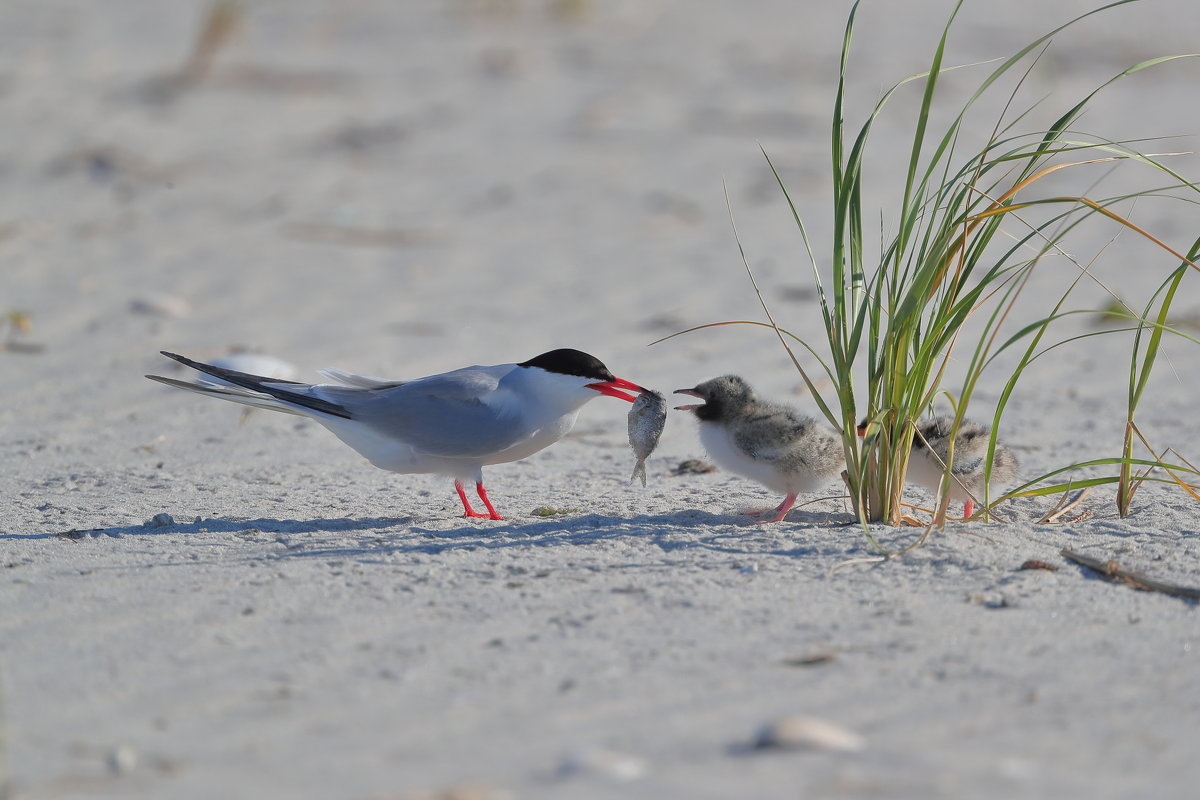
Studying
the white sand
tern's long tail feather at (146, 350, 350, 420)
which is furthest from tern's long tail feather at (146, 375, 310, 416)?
the white sand

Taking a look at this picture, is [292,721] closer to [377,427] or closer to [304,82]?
[377,427]

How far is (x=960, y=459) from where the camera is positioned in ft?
13.3

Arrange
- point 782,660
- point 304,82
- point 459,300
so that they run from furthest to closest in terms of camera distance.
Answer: point 304,82 → point 459,300 → point 782,660

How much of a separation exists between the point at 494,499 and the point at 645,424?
2.17 feet

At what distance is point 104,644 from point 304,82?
891cm

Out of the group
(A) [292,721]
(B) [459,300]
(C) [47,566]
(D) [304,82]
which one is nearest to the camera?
(A) [292,721]

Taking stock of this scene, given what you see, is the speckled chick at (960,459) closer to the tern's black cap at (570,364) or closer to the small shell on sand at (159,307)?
the tern's black cap at (570,364)

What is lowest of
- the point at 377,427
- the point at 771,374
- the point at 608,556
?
the point at 608,556

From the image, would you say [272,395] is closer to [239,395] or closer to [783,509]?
[239,395]

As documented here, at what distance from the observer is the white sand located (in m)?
2.38

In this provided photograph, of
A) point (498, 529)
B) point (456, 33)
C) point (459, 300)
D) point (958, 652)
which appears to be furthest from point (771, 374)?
point (456, 33)

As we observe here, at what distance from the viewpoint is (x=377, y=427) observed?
13.6 feet

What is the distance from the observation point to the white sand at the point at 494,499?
2385mm

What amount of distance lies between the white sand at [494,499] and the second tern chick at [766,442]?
0.15 m
